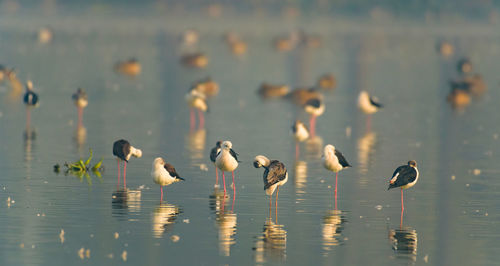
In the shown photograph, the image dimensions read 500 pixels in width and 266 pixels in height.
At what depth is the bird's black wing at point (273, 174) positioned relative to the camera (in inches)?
846

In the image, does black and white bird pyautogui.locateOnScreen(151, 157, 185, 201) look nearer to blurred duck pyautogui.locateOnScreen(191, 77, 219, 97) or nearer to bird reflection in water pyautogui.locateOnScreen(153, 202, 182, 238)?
bird reflection in water pyautogui.locateOnScreen(153, 202, 182, 238)

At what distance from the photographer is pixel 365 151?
31922 millimetres

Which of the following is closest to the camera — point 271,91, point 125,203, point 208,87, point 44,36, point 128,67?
point 125,203

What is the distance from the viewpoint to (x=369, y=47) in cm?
9656

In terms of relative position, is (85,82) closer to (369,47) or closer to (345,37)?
(369,47)

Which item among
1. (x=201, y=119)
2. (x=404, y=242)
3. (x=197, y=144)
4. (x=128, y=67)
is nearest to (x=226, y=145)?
(x=404, y=242)

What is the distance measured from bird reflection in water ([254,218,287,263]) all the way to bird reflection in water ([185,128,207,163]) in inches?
370

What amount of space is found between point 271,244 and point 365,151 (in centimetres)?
1368

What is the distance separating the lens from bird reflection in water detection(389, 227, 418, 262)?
1808 centimetres

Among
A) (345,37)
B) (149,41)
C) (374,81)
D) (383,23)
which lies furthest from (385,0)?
(374,81)

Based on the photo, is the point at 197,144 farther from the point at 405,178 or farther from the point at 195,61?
the point at 195,61

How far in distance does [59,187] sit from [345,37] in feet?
300

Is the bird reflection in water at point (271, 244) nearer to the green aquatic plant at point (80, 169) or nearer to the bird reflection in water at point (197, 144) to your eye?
the green aquatic plant at point (80, 169)

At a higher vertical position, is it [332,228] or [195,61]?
[195,61]
